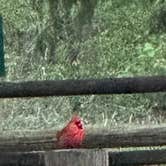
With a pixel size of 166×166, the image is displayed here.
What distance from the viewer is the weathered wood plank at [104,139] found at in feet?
15.7

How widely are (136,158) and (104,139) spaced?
0.31 meters

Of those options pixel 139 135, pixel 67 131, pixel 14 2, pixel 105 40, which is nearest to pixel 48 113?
pixel 105 40

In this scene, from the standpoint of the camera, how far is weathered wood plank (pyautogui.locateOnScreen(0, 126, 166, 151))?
4.78 meters

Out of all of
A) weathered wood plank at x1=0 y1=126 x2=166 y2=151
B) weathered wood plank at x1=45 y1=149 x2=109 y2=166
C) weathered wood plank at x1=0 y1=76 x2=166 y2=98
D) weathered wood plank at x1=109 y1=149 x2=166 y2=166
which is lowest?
weathered wood plank at x1=109 y1=149 x2=166 y2=166

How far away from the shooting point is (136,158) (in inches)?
181

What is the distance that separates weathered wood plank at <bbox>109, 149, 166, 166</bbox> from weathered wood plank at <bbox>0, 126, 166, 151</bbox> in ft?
0.41

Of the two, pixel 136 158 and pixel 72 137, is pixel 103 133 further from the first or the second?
pixel 72 137

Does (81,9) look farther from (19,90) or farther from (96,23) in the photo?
(96,23)

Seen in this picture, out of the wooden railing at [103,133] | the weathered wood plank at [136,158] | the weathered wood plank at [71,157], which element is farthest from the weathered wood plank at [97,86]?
the weathered wood plank at [71,157]

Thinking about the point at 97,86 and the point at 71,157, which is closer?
the point at 71,157

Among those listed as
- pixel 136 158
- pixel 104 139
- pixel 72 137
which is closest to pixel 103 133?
pixel 104 139

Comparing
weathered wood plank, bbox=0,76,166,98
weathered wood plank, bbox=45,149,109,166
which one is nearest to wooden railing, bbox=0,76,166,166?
weathered wood plank, bbox=0,76,166,98

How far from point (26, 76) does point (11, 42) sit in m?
1.00

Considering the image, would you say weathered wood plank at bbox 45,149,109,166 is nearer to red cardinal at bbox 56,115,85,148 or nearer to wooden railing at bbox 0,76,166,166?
red cardinal at bbox 56,115,85,148
